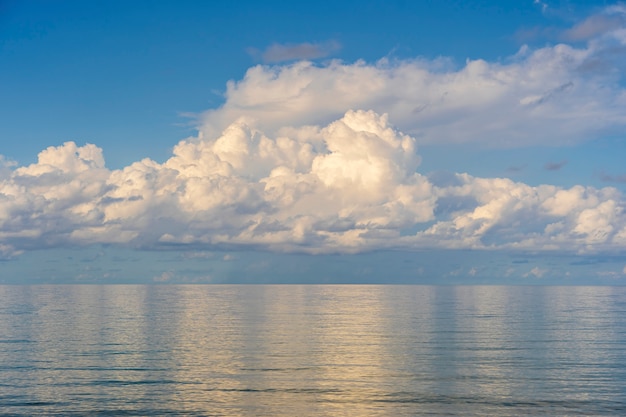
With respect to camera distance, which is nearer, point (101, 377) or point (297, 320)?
point (101, 377)

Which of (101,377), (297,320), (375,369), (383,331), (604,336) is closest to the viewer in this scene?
(101,377)

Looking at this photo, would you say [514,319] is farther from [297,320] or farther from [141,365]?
[141,365]

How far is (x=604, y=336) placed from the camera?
346 feet

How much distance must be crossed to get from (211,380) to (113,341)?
115ft

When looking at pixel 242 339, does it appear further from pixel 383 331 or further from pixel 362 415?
pixel 362 415

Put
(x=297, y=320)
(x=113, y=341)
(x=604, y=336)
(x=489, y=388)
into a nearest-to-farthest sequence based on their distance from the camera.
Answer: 1. (x=489, y=388)
2. (x=113, y=341)
3. (x=604, y=336)
4. (x=297, y=320)

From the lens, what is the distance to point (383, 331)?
375 ft

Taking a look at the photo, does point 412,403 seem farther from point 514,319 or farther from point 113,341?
point 514,319

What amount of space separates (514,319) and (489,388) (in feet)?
278

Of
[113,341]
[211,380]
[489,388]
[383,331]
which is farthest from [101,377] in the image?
[383,331]

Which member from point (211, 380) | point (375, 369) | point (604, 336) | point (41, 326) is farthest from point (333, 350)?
Answer: point (41, 326)

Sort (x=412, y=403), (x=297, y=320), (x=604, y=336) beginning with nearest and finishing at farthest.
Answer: (x=412, y=403) < (x=604, y=336) < (x=297, y=320)

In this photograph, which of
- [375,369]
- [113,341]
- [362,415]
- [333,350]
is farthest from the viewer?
[113,341]

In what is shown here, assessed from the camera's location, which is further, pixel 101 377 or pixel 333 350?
pixel 333 350
